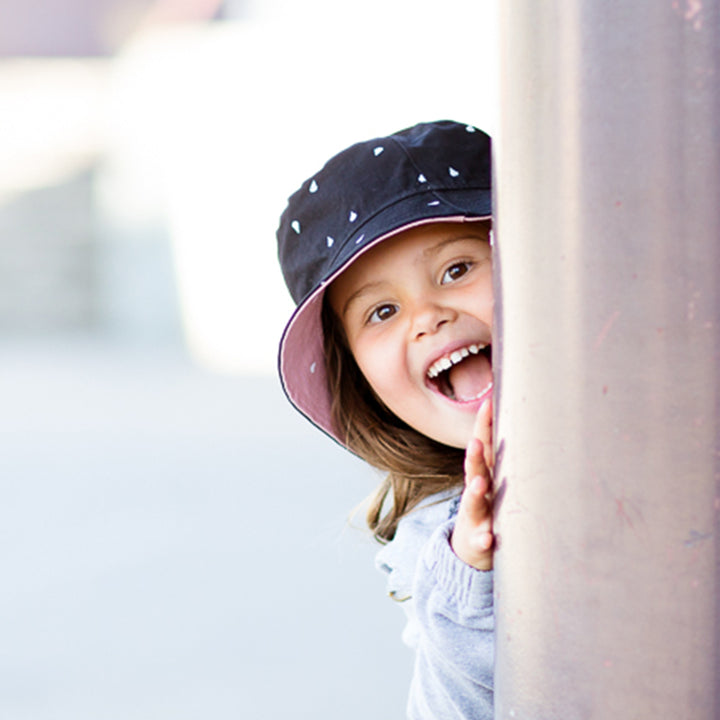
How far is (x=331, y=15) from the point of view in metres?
7.46

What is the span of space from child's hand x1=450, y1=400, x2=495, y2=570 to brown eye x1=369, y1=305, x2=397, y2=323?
39cm

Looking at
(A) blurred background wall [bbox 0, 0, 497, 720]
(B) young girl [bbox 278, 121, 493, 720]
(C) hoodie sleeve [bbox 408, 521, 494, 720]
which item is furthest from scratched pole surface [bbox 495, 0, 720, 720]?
(B) young girl [bbox 278, 121, 493, 720]

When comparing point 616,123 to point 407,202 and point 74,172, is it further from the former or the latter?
point 74,172

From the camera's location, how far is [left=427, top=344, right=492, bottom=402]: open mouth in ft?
3.68

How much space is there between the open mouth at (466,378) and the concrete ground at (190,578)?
407mm

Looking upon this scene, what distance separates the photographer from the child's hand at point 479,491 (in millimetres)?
652

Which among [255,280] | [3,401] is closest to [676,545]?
[3,401]

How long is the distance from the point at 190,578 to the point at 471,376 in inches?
74.3

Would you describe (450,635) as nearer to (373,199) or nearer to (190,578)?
(373,199)

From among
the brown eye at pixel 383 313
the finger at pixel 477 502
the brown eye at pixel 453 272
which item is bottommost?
the finger at pixel 477 502

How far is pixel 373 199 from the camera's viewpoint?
3.41 feet

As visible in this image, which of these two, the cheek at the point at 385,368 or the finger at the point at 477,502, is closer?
the finger at the point at 477,502

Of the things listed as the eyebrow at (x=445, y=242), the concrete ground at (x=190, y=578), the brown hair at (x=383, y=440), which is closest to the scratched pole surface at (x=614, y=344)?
the eyebrow at (x=445, y=242)

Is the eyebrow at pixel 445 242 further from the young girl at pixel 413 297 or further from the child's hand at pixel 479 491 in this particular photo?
the child's hand at pixel 479 491
